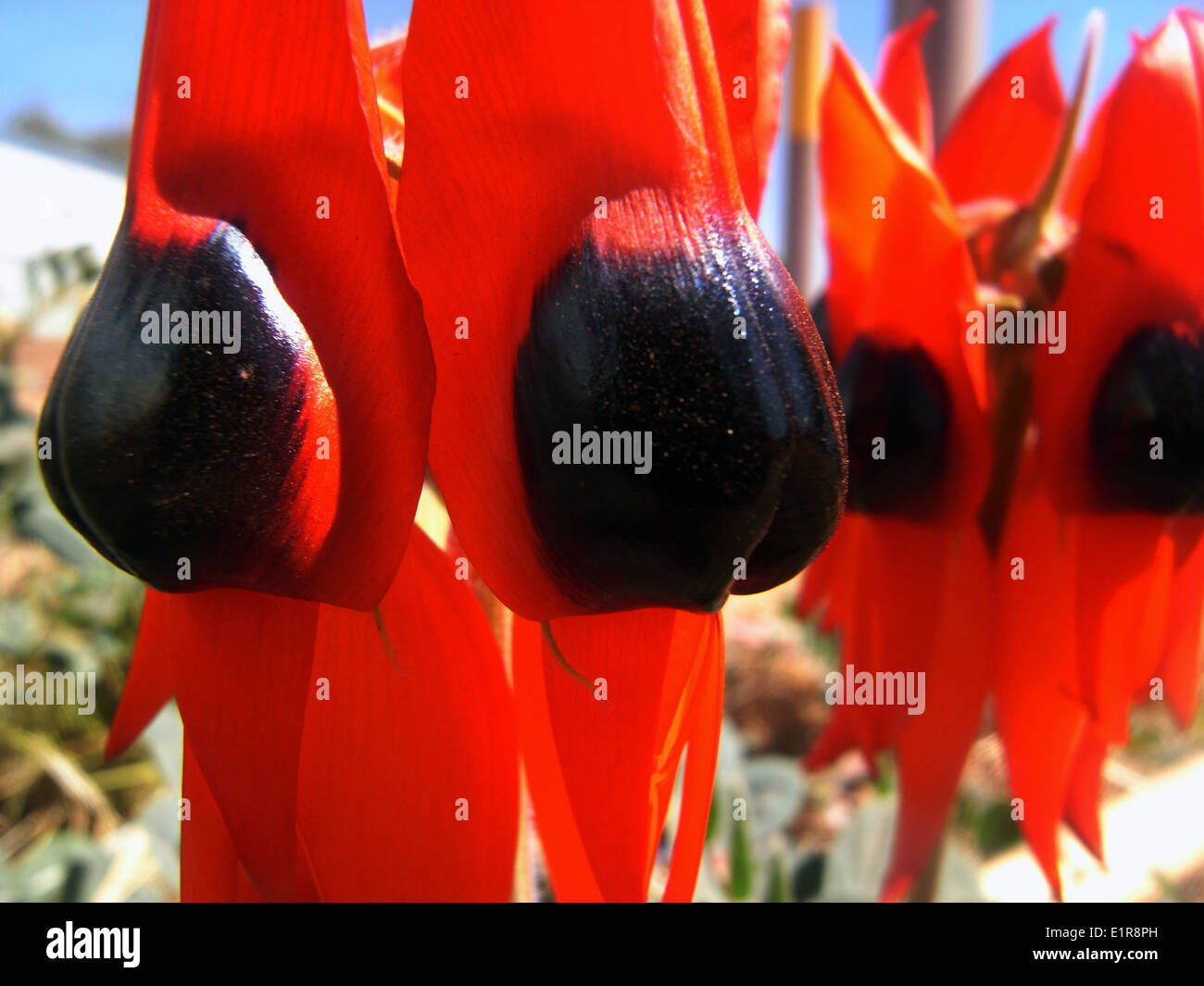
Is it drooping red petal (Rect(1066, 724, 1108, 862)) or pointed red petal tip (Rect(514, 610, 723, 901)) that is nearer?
pointed red petal tip (Rect(514, 610, 723, 901))

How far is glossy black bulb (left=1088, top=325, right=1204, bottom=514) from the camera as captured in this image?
27.5 inches

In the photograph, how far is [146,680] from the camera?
0.62m

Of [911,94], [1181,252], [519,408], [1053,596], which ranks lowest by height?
[1053,596]

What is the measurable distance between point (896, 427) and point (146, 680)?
53 centimetres

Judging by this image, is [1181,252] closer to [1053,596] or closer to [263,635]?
[1053,596]

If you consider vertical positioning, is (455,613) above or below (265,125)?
below

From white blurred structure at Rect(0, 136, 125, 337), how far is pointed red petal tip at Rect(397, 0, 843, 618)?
100 cm

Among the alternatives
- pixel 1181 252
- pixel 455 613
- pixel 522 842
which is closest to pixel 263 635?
pixel 455 613

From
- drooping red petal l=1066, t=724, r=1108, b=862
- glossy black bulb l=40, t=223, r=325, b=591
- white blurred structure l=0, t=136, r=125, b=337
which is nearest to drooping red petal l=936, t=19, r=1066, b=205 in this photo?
drooping red petal l=1066, t=724, r=1108, b=862

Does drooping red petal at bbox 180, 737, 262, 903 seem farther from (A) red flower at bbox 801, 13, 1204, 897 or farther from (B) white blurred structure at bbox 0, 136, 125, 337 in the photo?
(B) white blurred structure at bbox 0, 136, 125, 337

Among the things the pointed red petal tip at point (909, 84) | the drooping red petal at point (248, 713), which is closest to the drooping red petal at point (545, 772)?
the drooping red petal at point (248, 713)

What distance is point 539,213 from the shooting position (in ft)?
1.59

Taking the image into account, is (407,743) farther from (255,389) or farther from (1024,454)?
(1024,454)
